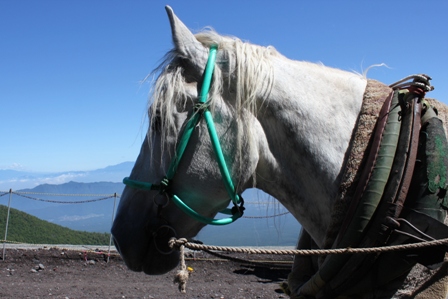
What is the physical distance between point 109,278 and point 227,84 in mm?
6880

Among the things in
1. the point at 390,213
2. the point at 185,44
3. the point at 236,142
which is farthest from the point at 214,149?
the point at 390,213

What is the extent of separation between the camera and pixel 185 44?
170 centimetres

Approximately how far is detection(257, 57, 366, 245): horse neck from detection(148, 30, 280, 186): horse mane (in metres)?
0.06

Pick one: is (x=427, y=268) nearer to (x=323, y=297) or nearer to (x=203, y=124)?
(x=323, y=297)

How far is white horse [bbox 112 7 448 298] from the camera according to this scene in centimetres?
163

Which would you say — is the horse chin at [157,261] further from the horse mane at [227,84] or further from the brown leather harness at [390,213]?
the brown leather harness at [390,213]

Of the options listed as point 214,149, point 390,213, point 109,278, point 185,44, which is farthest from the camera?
point 109,278

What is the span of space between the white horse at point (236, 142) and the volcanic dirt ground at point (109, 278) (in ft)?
15.4

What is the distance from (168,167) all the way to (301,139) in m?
0.51

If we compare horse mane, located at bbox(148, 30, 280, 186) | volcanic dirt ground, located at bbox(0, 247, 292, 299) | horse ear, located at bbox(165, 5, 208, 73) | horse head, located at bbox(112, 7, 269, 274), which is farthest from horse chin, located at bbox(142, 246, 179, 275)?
volcanic dirt ground, located at bbox(0, 247, 292, 299)

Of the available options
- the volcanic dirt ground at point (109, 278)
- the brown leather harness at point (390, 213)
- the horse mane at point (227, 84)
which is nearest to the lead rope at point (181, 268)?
the horse mane at point (227, 84)

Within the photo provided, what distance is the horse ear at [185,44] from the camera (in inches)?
66.5

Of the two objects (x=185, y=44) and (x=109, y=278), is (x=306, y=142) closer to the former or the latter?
(x=185, y=44)

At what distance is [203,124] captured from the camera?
1.65 metres
